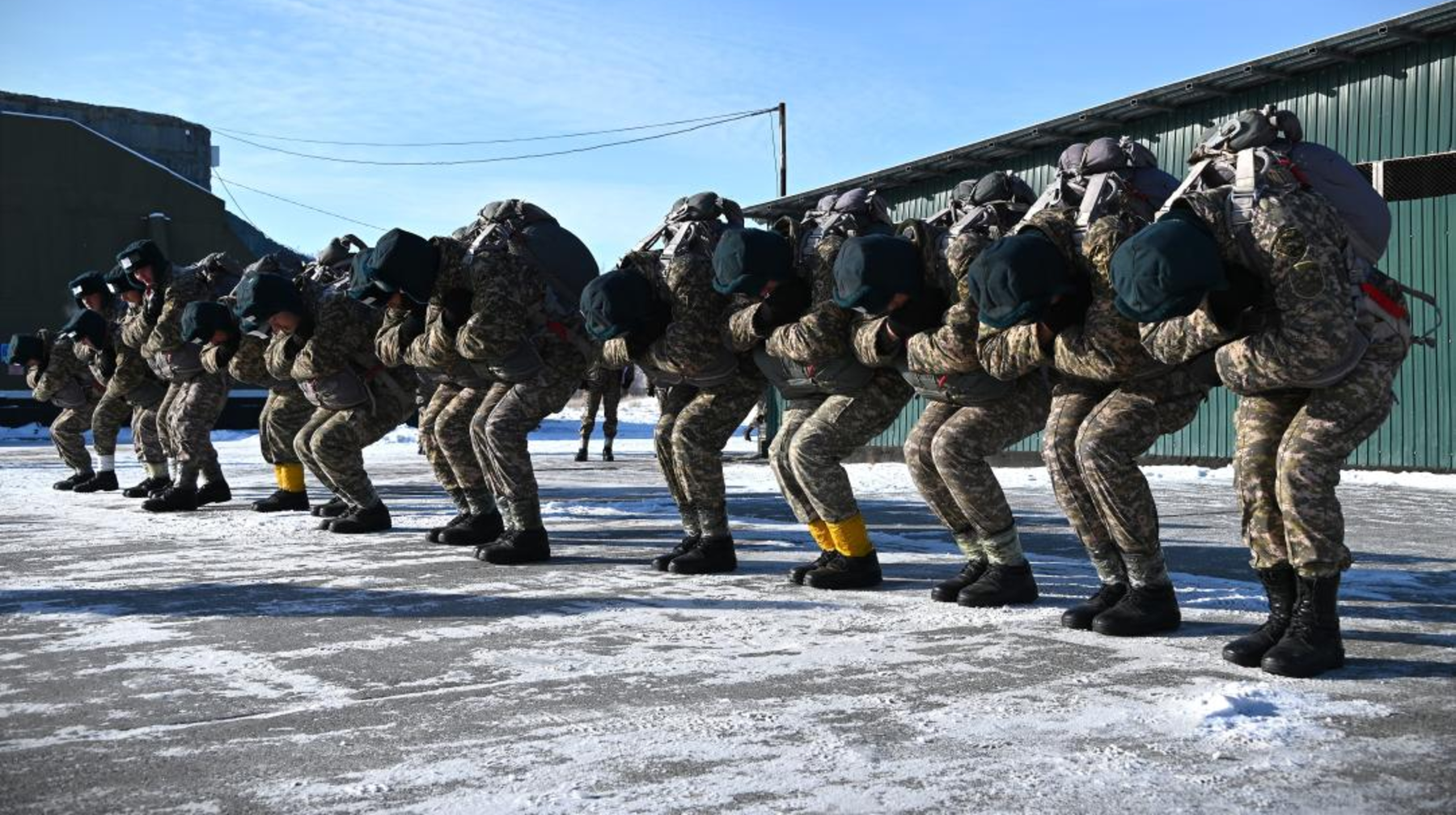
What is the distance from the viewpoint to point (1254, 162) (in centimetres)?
449

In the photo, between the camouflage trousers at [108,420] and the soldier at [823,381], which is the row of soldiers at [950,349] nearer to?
the soldier at [823,381]

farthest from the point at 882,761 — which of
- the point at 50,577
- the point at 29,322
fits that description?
the point at 29,322

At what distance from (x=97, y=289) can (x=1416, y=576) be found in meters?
12.3

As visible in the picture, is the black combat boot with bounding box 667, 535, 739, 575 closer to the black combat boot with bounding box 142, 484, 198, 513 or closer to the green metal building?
the black combat boot with bounding box 142, 484, 198, 513

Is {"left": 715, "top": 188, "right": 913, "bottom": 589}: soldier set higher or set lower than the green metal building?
lower

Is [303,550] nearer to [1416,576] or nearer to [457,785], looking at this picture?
[457,785]

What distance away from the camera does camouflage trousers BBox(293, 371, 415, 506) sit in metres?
9.62

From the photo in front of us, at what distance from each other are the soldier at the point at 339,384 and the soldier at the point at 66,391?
18.5 feet

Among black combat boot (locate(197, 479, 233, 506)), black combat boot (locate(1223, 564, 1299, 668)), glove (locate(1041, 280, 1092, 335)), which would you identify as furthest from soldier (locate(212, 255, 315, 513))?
black combat boot (locate(1223, 564, 1299, 668))

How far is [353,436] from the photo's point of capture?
964 centimetres

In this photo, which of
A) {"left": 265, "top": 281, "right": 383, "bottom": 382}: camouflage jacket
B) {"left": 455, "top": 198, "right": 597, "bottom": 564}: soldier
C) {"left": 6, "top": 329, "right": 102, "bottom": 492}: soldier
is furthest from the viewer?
{"left": 6, "top": 329, "right": 102, "bottom": 492}: soldier

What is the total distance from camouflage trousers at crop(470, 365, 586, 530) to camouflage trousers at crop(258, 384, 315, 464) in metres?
2.97

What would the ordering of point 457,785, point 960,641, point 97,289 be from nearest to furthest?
1. point 457,785
2. point 960,641
3. point 97,289

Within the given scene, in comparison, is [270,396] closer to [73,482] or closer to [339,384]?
[339,384]
